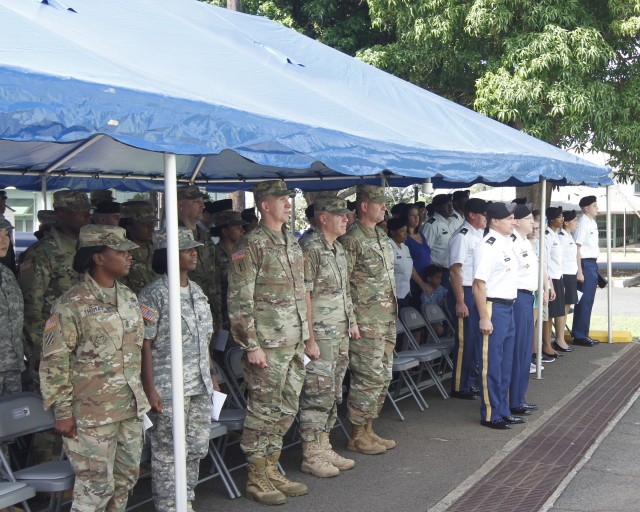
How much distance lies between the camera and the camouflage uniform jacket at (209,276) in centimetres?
742

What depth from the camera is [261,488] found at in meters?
5.69

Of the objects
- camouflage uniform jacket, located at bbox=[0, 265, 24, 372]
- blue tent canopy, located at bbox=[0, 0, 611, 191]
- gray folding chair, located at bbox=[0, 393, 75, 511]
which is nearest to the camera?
blue tent canopy, located at bbox=[0, 0, 611, 191]

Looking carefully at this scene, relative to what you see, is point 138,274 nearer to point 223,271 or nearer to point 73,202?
point 73,202

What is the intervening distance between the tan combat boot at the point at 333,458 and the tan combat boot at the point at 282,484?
57 centimetres

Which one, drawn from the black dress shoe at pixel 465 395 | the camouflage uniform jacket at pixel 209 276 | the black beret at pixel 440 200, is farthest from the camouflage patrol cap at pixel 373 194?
the black beret at pixel 440 200

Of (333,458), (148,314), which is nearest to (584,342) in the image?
(333,458)

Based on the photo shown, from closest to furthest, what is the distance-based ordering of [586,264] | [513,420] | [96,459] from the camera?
[96,459] → [513,420] → [586,264]

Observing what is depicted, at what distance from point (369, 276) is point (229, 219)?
1.53 meters

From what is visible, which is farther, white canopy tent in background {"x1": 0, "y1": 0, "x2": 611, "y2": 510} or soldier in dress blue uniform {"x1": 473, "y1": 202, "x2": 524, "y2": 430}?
soldier in dress blue uniform {"x1": 473, "y1": 202, "x2": 524, "y2": 430}

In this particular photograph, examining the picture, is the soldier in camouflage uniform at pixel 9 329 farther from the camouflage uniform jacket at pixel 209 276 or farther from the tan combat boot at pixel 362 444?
the tan combat boot at pixel 362 444

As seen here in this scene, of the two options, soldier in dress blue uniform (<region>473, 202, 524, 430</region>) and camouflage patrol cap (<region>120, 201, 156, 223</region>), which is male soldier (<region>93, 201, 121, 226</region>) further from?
soldier in dress blue uniform (<region>473, 202, 524, 430</region>)

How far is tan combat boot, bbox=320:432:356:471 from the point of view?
21.1 feet

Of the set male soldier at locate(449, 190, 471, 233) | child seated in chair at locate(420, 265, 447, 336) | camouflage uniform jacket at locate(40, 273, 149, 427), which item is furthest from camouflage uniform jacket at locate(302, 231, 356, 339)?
male soldier at locate(449, 190, 471, 233)

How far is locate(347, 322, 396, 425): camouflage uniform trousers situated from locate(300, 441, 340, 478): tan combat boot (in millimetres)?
543
